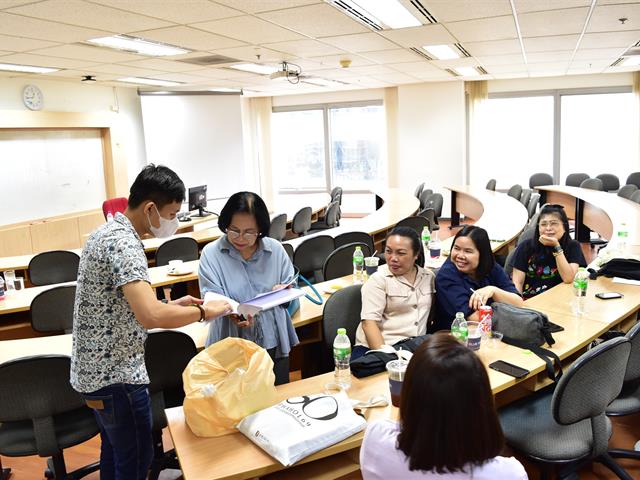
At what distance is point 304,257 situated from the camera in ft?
14.9

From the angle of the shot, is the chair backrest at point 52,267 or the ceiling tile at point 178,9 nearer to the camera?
the ceiling tile at point 178,9

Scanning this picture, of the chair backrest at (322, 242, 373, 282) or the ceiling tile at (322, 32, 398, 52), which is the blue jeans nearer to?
the chair backrest at (322, 242, 373, 282)

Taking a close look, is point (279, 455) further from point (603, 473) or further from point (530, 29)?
point (530, 29)

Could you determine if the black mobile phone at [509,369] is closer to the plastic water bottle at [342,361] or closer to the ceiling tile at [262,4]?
the plastic water bottle at [342,361]

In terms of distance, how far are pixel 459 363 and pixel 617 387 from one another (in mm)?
1345

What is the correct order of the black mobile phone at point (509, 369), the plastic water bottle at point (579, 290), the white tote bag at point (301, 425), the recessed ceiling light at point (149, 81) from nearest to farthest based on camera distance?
the white tote bag at point (301, 425), the black mobile phone at point (509, 369), the plastic water bottle at point (579, 290), the recessed ceiling light at point (149, 81)

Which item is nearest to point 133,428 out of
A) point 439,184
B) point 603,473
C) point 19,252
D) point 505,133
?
point 603,473

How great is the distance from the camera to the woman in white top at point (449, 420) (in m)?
1.14

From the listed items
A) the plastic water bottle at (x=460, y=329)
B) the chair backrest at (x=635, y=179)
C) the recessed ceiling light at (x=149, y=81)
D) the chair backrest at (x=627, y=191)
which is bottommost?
the plastic water bottle at (x=460, y=329)

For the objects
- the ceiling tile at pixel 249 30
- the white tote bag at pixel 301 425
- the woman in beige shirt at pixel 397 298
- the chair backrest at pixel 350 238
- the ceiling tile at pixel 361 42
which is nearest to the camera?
the white tote bag at pixel 301 425

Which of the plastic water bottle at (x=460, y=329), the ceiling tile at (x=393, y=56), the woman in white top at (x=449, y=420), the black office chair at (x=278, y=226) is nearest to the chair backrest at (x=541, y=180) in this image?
the ceiling tile at (x=393, y=56)

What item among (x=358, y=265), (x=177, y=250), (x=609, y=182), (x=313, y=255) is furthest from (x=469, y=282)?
(x=609, y=182)

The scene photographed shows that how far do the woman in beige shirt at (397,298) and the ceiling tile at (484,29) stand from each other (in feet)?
9.50

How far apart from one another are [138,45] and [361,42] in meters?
2.25
